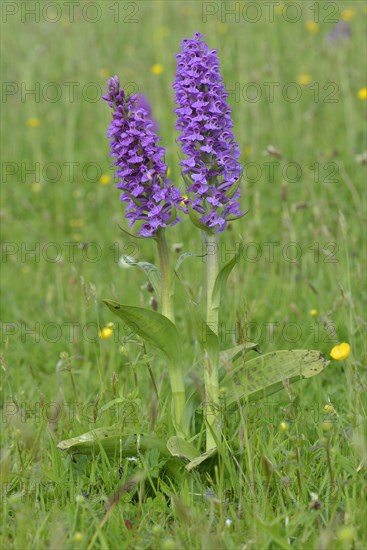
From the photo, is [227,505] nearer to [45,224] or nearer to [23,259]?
[23,259]

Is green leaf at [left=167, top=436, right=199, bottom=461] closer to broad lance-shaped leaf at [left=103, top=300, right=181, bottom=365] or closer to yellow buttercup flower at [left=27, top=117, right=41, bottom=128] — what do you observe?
broad lance-shaped leaf at [left=103, top=300, right=181, bottom=365]

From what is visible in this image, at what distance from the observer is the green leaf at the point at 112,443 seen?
7.98ft

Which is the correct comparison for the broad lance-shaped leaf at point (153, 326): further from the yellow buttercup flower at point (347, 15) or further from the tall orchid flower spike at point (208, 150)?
the yellow buttercup flower at point (347, 15)

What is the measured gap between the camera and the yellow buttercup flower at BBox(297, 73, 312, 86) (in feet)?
19.7

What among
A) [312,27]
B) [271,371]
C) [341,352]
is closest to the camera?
[271,371]

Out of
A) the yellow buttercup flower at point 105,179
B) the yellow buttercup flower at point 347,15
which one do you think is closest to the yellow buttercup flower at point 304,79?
the yellow buttercup flower at point 347,15

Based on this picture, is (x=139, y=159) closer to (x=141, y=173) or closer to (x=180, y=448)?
(x=141, y=173)

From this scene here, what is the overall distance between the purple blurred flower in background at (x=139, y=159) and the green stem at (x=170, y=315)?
3.6 inches

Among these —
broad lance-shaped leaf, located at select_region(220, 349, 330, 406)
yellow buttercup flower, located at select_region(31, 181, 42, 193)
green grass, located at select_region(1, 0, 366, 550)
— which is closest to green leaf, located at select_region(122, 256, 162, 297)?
green grass, located at select_region(1, 0, 366, 550)

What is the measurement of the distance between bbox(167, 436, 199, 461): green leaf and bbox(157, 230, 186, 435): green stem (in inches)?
3.8

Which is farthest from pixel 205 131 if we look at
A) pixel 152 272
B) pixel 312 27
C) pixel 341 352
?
pixel 312 27

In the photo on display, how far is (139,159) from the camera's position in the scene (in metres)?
2.33

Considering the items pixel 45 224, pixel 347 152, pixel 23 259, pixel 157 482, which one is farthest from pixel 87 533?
pixel 347 152

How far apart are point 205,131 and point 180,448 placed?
3.07 feet
